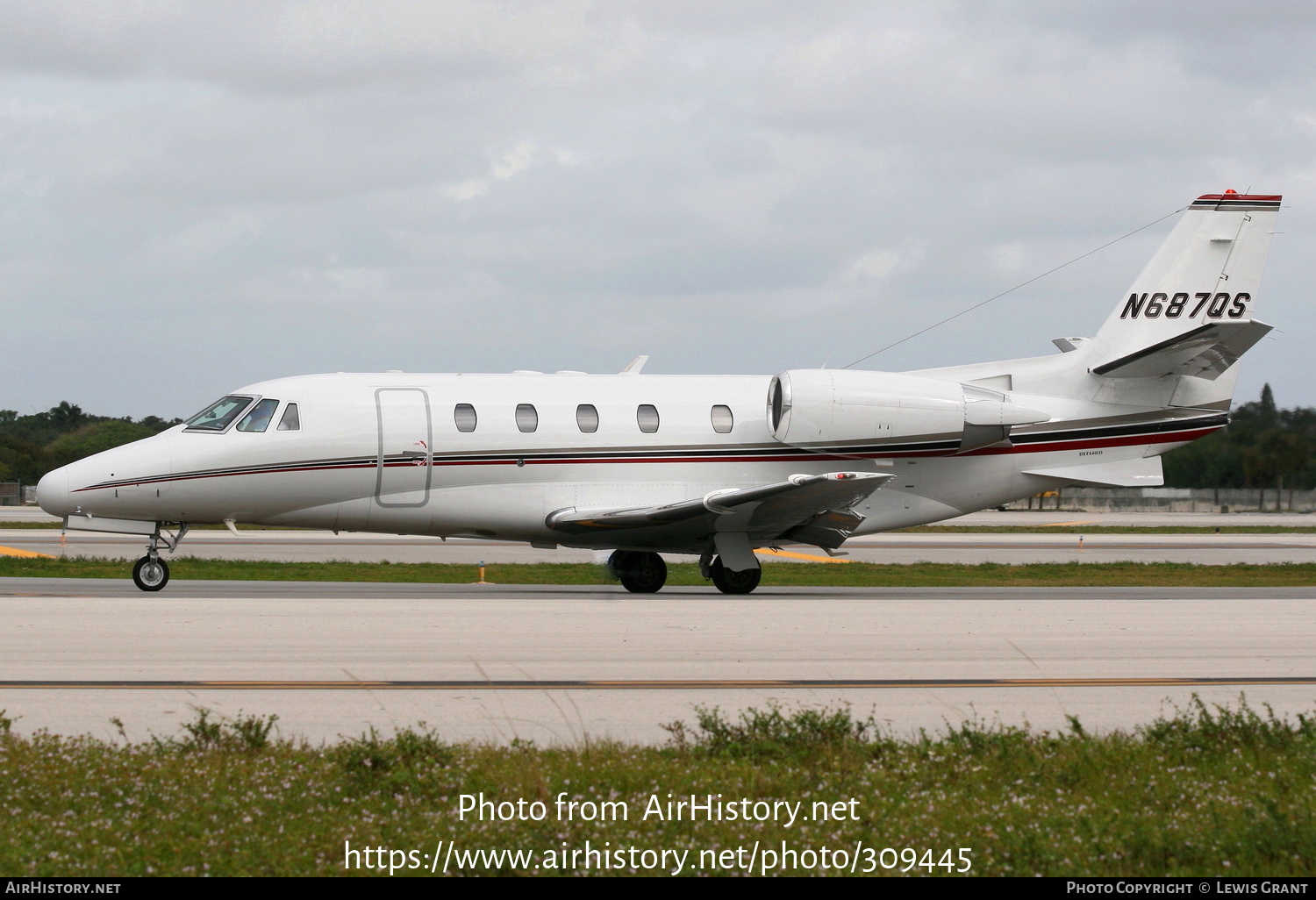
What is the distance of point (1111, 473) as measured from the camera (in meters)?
21.8

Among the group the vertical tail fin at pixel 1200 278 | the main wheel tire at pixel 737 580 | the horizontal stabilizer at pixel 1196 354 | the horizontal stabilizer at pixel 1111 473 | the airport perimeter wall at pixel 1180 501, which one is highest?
the vertical tail fin at pixel 1200 278

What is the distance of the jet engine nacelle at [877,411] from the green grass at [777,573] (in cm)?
452

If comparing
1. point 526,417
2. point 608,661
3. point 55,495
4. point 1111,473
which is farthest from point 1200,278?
point 55,495

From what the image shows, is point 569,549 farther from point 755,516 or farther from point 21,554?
point 755,516

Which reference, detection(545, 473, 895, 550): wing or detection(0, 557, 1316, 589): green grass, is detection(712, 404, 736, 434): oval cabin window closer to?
detection(545, 473, 895, 550): wing

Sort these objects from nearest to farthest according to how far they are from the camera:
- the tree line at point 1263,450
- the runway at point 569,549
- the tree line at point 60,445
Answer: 1. the runway at point 569,549
2. the tree line at point 1263,450
3. the tree line at point 60,445

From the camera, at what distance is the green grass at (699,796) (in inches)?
241

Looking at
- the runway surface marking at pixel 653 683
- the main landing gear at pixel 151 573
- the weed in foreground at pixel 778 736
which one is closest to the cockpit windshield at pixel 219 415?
the main landing gear at pixel 151 573

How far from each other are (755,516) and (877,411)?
270cm

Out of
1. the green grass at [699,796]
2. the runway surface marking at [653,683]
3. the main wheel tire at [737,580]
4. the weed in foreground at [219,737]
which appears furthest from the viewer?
the main wheel tire at [737,580]

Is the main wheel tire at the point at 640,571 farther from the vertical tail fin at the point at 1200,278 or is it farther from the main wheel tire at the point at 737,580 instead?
the vertical tail fin at the point at 1200,278

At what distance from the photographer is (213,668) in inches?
434
